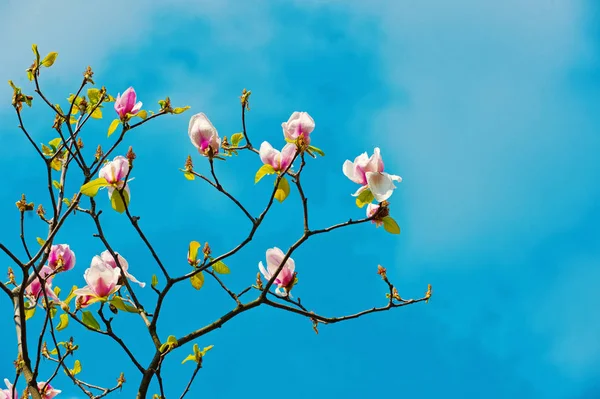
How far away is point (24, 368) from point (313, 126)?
58.3 inches

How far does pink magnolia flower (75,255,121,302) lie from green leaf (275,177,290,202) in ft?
2.24

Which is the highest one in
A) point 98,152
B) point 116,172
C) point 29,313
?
point 98,152

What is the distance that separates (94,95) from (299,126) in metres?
1.14

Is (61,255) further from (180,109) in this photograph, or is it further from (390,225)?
(390,225)

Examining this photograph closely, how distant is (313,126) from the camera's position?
2297mm

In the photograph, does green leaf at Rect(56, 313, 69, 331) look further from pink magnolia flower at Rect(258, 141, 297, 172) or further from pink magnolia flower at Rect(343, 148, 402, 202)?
pink magnolia flower at Rect(343, 148, 402, 202)

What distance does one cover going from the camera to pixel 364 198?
2363 millimetres

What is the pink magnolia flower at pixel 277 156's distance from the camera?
2359 millimetres

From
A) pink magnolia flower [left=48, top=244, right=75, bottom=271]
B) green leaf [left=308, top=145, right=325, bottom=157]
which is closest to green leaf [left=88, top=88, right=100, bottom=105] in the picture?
pink magnolia flower [left=48, top=244, right=75, bottom=271]

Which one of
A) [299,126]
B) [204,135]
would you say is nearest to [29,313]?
[204,135]

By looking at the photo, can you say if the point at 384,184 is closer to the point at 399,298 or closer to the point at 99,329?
the point at 399,298

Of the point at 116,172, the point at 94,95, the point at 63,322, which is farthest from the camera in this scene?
the point at 94,95

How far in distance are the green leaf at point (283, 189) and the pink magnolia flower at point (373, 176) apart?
0.80ft

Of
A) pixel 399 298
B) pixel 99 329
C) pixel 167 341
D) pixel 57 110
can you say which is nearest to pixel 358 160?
pixel 399 298
